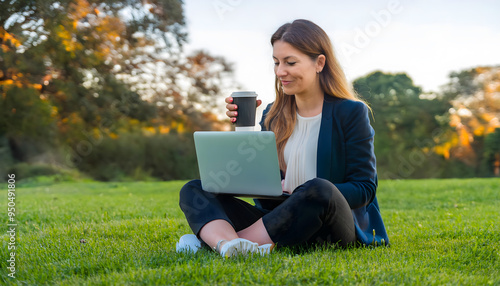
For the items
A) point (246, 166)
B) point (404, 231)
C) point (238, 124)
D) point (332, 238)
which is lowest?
point (404, 231)

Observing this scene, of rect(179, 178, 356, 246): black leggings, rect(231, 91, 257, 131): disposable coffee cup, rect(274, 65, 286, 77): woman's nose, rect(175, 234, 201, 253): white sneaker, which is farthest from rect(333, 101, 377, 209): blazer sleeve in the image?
rect(175, 234, 201, 253): white sneaker

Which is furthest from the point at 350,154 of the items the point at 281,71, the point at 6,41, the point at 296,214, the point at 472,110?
the point at 472,110

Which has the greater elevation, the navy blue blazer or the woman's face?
the woman's face

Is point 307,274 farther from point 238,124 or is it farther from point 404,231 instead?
point 404,231

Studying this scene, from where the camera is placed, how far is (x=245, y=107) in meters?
2.40

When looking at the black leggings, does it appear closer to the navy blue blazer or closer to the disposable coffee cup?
the navy blue blazer

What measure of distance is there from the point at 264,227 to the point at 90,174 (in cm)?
1474

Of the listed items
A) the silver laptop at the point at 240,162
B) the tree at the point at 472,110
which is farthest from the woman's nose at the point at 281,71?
the tree at the point at 472,110

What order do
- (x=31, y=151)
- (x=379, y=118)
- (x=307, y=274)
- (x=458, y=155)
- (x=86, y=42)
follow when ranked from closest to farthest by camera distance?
1. (x=307, y=274)
2. (x=86, y=42)
3. (x=31, y=151)
4. (x=458, y=155)
5. (x=379, y=118)

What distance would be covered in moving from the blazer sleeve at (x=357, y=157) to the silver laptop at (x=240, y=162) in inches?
16.7

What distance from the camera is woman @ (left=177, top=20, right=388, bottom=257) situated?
2.36m

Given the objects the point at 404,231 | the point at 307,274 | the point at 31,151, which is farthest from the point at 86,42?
the point at 307,274

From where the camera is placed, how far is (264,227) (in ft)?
8.06

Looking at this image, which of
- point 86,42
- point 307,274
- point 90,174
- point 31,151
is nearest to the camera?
point 307,274
